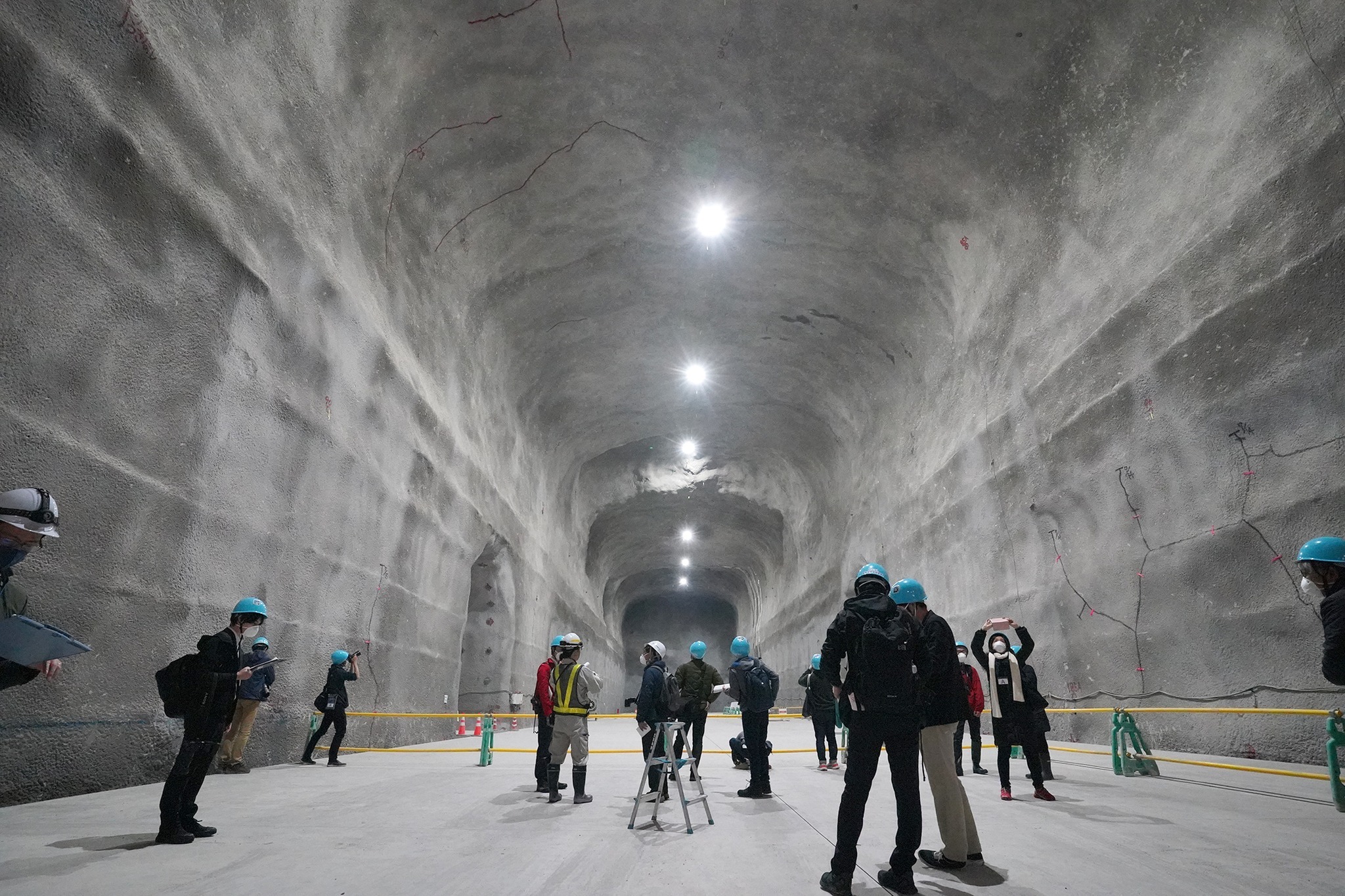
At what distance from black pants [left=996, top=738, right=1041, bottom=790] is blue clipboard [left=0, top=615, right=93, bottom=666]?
20.4ft

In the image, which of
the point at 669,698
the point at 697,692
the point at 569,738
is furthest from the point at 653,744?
the point at 697,692

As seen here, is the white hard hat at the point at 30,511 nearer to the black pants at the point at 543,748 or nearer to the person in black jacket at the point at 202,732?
the person in black jacket at the point at 202,732

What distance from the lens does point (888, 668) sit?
12.6 ft

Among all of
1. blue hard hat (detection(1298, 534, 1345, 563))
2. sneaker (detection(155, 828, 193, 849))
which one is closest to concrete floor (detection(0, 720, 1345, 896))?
sneaker (detection(155, 828, 193, 849))

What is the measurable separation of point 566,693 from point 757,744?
6.13 ft

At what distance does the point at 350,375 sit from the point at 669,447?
14.5m

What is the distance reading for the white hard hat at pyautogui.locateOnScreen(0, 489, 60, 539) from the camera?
3.10 m

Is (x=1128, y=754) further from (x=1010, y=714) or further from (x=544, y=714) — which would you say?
(x=544, y=714)

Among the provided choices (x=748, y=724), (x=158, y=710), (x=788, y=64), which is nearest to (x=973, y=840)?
(x=748, y=724)

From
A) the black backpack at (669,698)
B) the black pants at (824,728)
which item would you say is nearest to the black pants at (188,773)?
the black backpack at (669,698)

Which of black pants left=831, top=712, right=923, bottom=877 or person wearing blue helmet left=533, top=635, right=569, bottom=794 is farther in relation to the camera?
person wearing blue helmet left=533, top=635, right=569, bottom=794

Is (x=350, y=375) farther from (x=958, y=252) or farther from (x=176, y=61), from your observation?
(x=958, y=252)

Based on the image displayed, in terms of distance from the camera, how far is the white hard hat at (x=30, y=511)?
310 centimetres

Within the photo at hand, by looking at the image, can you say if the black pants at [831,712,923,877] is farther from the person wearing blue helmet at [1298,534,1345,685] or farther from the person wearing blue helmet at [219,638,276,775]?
the person wearing blue helmet at [219,638,276,775]
